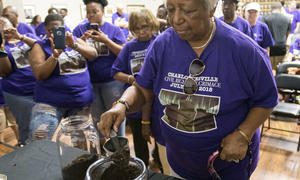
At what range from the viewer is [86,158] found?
88 centimetres

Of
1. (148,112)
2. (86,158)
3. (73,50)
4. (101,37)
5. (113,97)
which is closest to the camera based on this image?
(86,158)

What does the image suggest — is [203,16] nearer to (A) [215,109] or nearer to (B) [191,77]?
(B) [191,77]

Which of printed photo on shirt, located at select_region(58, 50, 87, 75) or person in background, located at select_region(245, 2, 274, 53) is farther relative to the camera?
person in background, located at select_region(245, 2, 274, 53)

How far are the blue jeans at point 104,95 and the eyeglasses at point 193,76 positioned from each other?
57.0 inches

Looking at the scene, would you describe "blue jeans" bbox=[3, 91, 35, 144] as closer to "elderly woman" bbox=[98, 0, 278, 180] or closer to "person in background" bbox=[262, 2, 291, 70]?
"elderly woman" bbox=[98, 0, 278, 180]

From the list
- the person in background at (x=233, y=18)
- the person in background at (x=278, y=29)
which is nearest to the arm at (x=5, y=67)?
the person in background at (x=233, y=18)

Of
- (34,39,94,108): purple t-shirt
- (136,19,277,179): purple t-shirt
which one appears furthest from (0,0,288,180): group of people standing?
(34,39,94,108): purple t-shirt

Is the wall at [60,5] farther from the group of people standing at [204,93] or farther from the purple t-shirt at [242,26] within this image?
the group of people standing at [204,93]

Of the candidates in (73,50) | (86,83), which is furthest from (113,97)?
(73,50)

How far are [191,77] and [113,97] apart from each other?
4.93 ft

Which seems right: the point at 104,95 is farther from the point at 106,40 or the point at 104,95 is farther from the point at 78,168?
the point at 78,168

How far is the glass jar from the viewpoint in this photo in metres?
0.85

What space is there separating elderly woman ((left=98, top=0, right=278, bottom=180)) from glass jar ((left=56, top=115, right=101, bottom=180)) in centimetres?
6

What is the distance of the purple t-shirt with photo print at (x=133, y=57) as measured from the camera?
73.5 inches
